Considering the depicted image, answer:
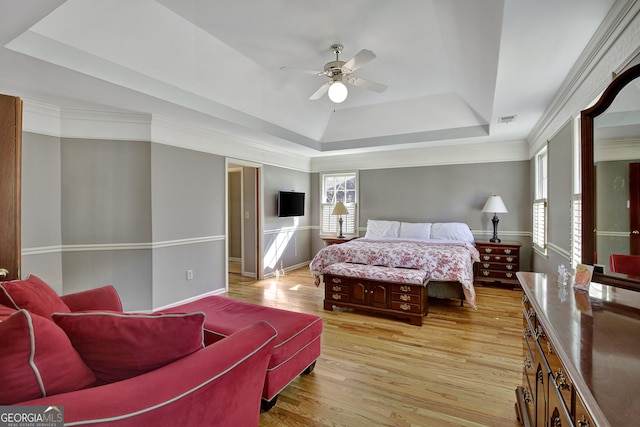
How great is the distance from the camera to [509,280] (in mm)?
4770

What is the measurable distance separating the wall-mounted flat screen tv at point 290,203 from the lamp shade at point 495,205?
343cm

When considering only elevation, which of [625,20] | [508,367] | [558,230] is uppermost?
[625,20]

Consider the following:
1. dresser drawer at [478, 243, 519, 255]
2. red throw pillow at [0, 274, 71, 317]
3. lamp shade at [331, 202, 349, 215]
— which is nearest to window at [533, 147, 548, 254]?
dresser drawer at [478, 243, 519, 255]

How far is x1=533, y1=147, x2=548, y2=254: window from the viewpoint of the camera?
4023 mm

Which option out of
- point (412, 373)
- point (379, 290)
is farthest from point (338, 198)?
point (412, 373)

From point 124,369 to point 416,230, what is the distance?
499cm

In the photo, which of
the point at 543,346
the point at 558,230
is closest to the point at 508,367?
the point at 543,346

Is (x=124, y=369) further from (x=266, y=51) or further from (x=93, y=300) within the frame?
(x=266, y=51)

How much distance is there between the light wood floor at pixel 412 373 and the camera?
73.9 inches

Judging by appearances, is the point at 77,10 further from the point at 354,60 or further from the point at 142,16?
the point at 354,60

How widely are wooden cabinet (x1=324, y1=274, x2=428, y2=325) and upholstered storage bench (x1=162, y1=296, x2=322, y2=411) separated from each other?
4.37ft

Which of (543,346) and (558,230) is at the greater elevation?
(558,230)

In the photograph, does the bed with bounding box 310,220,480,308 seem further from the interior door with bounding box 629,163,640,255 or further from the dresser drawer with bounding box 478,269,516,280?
the interior door with bounding box 629,163,640,255

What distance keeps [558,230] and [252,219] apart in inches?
177
